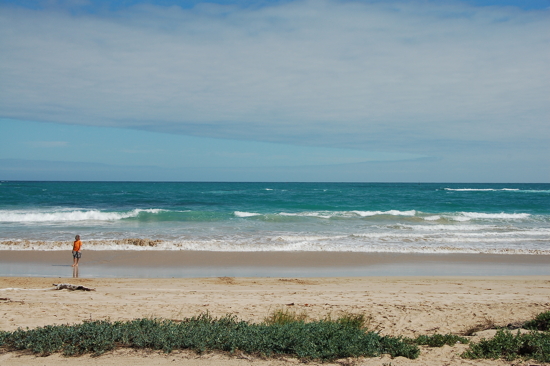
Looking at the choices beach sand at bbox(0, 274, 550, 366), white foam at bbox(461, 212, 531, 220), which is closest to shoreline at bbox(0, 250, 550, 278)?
beach sand at bbox(0, 274, 550, 366)

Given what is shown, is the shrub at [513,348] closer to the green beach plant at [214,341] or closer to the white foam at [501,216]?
the green beach plant at [214,341]

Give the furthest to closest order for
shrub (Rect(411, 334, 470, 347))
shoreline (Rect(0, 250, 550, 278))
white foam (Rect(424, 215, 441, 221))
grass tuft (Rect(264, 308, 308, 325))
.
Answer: white foam (Rect(424, 215, 441, 221)) < shoreline (Rect(0, 250, 550, 278)) < grass tuft (Rect(264, 308, 308, 325)) < shrub (Rect(411, 334, 470, 347))

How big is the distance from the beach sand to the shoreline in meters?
1.48

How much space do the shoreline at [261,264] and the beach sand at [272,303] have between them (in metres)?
1.48

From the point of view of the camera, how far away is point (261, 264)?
13.9 meters

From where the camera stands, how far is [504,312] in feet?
24.7

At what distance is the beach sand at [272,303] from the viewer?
501 cm

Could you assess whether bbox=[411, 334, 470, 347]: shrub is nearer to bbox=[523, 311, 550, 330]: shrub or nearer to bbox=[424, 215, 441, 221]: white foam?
bbox=[523, 311, 550, 330]: shrub

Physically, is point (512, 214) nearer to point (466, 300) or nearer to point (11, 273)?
point (466, 300)

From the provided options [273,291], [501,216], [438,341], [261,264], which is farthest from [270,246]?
[501,216]

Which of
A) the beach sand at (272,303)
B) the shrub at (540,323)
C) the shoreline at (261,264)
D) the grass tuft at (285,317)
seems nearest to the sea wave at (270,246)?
the shoreline at (261,264)

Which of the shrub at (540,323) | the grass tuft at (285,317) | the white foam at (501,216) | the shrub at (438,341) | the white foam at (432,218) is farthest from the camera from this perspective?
the white foam at (501,216)

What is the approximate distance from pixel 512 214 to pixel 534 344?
30335mm

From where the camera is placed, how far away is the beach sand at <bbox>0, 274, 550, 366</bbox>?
5.01 metres
